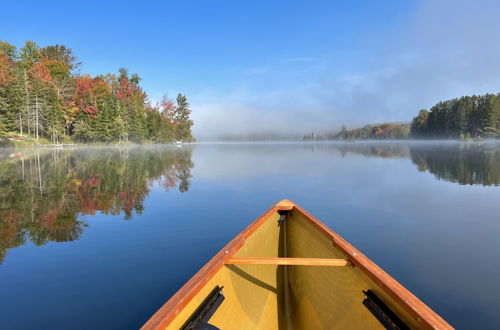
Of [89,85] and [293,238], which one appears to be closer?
[293,238]

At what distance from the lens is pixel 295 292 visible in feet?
12.3

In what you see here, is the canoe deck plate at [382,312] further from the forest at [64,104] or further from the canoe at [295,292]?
the forest at [64,104]

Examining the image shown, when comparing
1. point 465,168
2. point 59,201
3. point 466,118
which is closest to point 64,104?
point 59,201

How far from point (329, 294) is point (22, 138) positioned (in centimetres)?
6181

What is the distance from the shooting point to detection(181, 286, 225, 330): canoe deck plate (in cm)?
229

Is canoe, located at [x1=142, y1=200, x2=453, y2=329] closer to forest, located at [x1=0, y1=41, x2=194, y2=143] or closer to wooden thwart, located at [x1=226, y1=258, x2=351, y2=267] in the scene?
wooden thwart, located at [x1=226, y1=258, x2=351, y2=267]

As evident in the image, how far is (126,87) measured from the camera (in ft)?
261

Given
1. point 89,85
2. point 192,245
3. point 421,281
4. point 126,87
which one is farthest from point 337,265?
point 126,87

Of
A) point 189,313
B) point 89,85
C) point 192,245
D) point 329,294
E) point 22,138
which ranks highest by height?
point 89,85

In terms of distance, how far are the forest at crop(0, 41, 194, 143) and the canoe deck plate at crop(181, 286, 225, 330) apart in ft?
183

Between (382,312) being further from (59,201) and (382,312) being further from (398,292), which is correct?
(59,201)

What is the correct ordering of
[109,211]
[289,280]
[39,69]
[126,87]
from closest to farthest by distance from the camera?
[289,280], [109,211], [39,69], [126,87]

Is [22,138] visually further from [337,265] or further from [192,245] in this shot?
[337,265]

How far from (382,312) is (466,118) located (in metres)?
123
